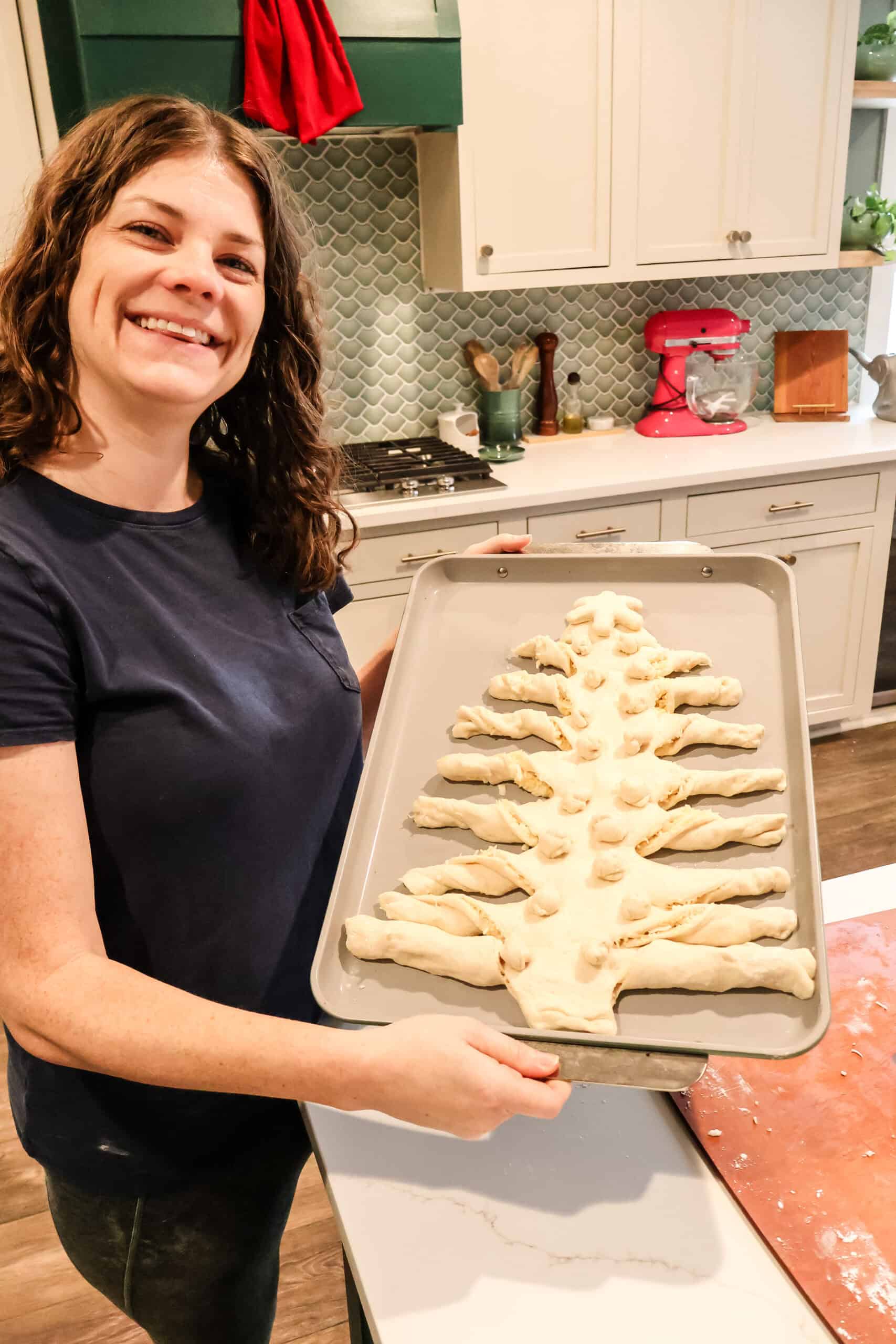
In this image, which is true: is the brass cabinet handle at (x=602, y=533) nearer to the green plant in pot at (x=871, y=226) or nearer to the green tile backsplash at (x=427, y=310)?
the green tile backsplash at (x=427, y=310)

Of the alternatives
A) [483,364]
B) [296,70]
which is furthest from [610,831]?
[483,364]

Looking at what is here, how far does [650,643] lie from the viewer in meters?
1.23

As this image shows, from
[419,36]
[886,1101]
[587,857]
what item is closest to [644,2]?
[419,36]

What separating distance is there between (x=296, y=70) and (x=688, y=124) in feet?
4.10

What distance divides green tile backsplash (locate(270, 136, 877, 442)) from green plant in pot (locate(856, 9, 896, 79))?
64 cm

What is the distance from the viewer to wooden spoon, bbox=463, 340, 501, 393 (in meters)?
3.18

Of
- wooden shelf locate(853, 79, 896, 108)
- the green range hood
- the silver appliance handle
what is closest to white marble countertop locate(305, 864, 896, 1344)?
the green range hood

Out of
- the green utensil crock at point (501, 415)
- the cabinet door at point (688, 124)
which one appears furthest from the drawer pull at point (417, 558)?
the cabinet door at point (688, 124)

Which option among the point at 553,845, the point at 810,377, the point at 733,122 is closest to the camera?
the point at 553,845

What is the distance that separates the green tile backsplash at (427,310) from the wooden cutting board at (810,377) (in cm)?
14

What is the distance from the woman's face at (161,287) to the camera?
886mm

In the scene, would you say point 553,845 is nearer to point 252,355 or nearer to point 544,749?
point 544,749

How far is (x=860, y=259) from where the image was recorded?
328cm

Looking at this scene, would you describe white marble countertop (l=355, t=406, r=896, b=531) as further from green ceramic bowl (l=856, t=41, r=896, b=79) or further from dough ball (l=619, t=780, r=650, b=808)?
dough ball (l=619, t=780, r=650, b=808)
